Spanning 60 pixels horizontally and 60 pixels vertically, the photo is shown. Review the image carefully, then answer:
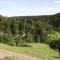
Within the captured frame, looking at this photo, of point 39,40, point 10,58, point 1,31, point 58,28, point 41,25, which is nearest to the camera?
point 10,58

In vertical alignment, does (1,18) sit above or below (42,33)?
above

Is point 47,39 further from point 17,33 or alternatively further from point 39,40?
point 17,33

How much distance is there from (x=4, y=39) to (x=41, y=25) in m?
17.2

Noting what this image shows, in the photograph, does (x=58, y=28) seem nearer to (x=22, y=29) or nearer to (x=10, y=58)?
(x=22, y=29)

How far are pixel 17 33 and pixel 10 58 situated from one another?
28.5 metres

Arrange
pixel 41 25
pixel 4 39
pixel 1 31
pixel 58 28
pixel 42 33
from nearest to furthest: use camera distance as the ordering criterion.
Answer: pixel 4 39 → pixel 1 31 → pixel 42 33 → pixel 41 25 → pixel 58 28

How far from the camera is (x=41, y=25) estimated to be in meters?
48.8

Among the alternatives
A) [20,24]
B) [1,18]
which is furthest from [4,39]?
[20,24]

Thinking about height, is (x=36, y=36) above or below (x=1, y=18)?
below

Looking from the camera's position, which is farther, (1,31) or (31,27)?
(31,27)

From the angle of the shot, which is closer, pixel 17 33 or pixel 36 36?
pixel 17 33

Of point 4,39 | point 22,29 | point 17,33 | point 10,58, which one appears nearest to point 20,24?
point 22,29

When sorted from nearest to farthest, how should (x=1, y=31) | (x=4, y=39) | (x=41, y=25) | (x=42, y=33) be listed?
1. (x=4, y=39)
2. (x=1, y=31)
3. (x=42, y=33)
4. (x=41, y=25)

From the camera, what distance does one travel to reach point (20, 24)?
1832 inches
